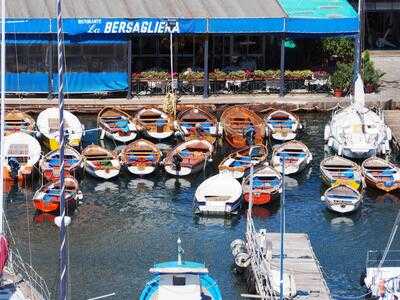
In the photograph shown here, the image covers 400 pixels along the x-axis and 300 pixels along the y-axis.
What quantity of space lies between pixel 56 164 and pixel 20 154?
77.2 inches

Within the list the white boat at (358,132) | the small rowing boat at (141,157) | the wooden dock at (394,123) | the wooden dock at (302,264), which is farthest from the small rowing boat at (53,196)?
the wooden dock at (394,123)

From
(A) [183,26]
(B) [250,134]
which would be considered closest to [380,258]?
(B) [250,134]

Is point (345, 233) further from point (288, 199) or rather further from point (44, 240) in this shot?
point (44, 240)

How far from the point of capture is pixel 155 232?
50.4 m

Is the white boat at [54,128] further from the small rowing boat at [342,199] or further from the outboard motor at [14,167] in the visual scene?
the small rowing boat at [342,199]

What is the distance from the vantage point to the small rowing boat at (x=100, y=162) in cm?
5719

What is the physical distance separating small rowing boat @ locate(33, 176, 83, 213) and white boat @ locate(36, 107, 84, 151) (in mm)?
8009

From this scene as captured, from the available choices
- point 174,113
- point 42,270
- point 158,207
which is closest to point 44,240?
point 42,270

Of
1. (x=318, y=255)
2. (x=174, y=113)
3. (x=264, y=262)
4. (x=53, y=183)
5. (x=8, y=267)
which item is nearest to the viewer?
(x=8, y=267)

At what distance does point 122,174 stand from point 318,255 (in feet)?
47.1

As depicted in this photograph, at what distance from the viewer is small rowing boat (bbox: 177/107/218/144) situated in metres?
63.5

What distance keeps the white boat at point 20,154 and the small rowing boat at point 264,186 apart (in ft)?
35.9

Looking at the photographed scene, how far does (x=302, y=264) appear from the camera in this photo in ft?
143

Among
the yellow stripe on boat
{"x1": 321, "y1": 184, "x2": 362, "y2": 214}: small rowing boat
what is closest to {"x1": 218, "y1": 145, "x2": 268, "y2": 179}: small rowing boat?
the yellow stripe on boat
